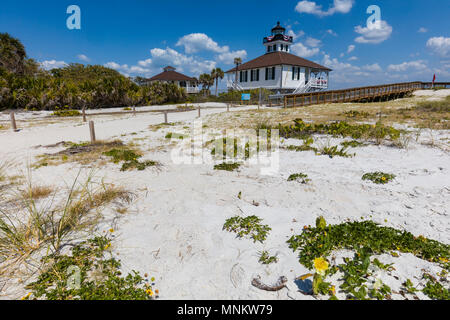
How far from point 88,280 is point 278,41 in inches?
1849

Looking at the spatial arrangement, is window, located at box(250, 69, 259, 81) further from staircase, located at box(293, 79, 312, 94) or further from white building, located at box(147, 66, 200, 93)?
white building, located at box(147, 66, 200, 93)

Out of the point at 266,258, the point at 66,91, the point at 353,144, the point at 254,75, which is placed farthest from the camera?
the point at 254,75

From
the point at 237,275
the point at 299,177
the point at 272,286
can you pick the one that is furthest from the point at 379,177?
the point at 237,275

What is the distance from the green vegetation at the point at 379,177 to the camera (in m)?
4.83

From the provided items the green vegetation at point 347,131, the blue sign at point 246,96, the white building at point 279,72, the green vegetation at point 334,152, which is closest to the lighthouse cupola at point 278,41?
the white building at point 279,72

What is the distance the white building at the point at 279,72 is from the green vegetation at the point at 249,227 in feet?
121

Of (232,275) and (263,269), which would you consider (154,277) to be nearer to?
(232,275)

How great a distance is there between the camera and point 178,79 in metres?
54.0

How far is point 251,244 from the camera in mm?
3141

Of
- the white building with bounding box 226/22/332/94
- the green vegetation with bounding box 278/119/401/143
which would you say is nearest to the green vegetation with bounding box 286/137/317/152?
the green vegetation with bounding box 278/119/401/143

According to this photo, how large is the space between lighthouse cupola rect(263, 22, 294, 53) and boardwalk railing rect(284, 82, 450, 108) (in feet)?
60.8

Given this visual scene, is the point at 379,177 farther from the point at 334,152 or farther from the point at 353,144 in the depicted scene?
the point at 353,144

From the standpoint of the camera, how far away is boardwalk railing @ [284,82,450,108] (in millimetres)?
24828

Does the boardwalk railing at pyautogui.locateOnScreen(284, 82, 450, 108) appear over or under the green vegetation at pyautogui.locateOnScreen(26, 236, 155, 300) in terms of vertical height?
over
